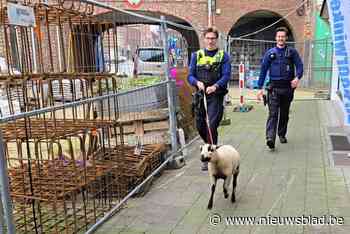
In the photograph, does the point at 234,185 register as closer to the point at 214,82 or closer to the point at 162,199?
the point at 162,199

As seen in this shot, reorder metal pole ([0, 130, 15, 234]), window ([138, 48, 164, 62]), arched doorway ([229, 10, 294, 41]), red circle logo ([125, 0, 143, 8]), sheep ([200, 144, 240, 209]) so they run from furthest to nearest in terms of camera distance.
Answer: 1. arched doorway ([229, 10, 294, 41])
2. red circle logo ([125, 0, 143, 8])
3. window ([138, 48, 164, 62])
4. sheep ([200, 144, 240, 209])
5. metal pole ([0, 130, 15, 234])

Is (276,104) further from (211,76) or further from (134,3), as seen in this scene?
(134,3)

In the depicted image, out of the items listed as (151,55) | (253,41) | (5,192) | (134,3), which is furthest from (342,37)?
(134,3)

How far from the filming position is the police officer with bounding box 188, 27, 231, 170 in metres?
5.11

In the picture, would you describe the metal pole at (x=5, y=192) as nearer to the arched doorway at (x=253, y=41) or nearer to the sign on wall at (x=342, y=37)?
the sign on wall at (x=342, y=37)

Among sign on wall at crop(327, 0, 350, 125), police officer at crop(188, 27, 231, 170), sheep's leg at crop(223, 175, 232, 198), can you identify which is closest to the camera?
sheep's leg at crop(223, 175, 232, 198)

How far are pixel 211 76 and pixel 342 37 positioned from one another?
217cm

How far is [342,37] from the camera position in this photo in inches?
224

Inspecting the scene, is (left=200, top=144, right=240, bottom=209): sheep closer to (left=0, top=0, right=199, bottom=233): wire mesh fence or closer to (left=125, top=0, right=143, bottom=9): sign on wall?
(left=0, top=0, right=199, bottom=233): wire mesh fence

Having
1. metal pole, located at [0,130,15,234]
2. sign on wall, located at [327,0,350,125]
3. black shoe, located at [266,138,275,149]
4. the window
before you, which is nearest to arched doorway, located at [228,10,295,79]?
the window

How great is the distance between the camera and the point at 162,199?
175 inches

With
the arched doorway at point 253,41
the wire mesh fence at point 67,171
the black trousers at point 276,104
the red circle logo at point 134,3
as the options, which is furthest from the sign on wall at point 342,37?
the red circle logo at point 134,3

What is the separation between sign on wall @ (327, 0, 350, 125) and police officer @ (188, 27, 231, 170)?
175cm

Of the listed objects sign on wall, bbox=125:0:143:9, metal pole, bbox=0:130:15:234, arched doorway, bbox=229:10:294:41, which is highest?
sign on wall, bbox=125:0:143:9
